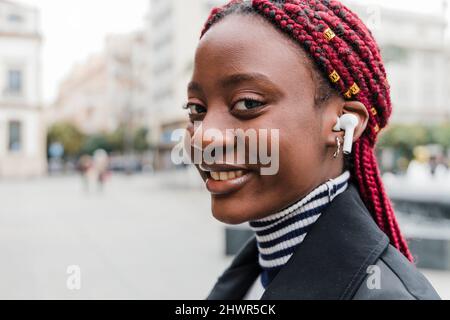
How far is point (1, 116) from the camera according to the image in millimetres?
32281

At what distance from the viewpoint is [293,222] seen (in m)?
1.19

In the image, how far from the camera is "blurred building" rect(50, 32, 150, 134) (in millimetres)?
63219

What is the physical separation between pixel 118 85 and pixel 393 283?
215 feet

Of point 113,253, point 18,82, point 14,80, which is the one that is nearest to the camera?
point 113,253

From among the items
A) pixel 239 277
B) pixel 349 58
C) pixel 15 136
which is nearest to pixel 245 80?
pixel 349 58

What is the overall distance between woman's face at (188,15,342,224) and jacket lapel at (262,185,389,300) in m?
0.10

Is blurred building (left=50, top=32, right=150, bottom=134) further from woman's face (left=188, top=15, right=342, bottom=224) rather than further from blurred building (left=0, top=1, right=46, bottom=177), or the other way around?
woman's face (left=188, top=15, right=342, bottom=224)

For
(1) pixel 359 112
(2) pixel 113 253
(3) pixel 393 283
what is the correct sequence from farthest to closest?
(2) pixel 113 253
(1) pixel 359 112
(3) pixel 393 283

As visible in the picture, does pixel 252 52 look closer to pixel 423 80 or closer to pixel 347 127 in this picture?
pixel 347 127

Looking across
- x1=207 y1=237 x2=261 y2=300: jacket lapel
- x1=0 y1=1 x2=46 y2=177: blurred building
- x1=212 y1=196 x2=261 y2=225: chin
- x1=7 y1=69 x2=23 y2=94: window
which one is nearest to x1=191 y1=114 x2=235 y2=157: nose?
x1=212 y1=196 x2=261 y2=225: chin

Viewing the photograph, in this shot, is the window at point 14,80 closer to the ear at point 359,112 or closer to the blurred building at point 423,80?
the blurred building at point 423,80

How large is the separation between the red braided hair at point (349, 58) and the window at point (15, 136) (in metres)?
34.6
